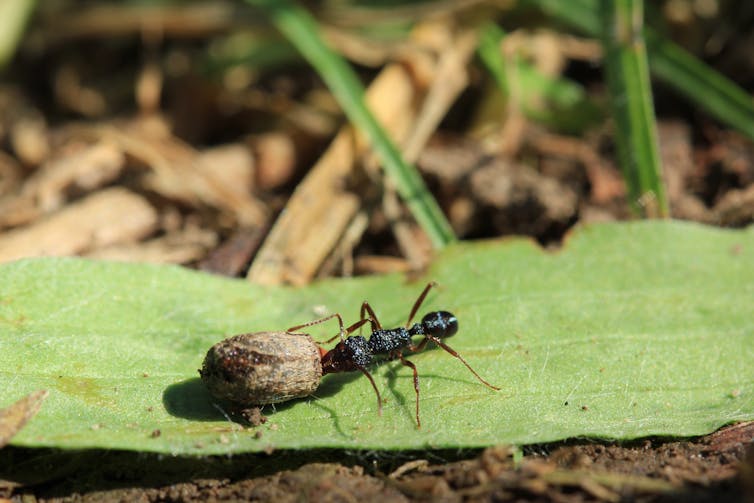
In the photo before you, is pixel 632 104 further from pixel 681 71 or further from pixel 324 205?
pixel 324 205

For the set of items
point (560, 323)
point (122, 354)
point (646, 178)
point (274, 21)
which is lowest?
point (122, 354)

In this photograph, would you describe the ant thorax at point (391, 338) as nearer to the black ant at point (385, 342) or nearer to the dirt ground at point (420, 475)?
the black ant at point (385, 342)

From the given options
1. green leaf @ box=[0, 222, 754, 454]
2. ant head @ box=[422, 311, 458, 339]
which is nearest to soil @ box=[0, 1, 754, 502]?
green leaf @ box=[0, 222, 754, 454]

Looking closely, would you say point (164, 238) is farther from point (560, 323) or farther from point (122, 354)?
point (560, 323)

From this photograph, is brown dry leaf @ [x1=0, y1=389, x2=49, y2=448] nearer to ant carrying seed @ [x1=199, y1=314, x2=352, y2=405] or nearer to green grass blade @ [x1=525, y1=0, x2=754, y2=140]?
ant carrying seed @ [x1=199, y1=314, x2=352, y2=405]

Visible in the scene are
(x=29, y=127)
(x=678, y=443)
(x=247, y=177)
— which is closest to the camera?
(x=678, y=443)

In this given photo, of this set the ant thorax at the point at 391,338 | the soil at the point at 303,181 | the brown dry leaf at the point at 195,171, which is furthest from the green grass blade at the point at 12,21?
the ant thorax at the point at 391,338

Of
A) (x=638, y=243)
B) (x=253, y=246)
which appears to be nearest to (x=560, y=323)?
(x=638, y=243)
